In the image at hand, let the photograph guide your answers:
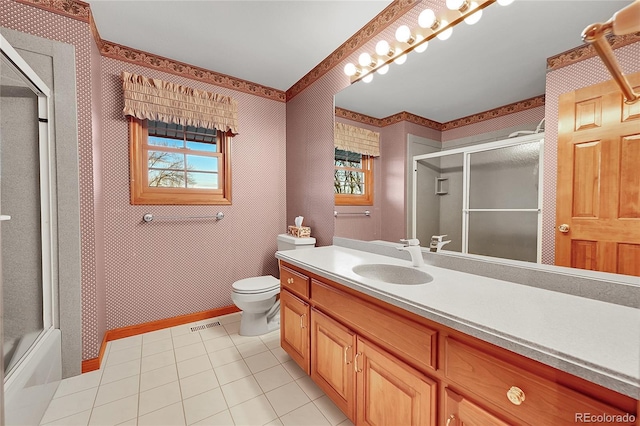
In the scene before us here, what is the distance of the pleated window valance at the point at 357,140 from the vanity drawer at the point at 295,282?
39.5 inches

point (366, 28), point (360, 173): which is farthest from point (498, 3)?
Answer: point (360, 173)

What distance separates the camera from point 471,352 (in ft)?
2.46

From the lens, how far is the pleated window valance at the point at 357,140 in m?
1.87

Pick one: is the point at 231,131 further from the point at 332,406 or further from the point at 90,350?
the point at 332,406

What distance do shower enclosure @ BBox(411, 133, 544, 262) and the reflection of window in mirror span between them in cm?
50

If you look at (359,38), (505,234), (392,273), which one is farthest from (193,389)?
(359,38)

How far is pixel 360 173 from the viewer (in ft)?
6.61

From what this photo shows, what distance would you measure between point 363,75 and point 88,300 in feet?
8.15

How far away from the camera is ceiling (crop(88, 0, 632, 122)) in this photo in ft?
3.35

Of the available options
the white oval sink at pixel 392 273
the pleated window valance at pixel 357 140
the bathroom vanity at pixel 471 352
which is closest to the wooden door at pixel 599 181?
the bathroom vanity at pixel 471 352

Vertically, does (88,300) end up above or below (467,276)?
below

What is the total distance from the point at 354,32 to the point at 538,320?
2.10 metres

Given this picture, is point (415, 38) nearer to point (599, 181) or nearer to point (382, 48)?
point (382, 48)

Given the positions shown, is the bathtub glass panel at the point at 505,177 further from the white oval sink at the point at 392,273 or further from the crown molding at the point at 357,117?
the crown molding at the point at 357,117
